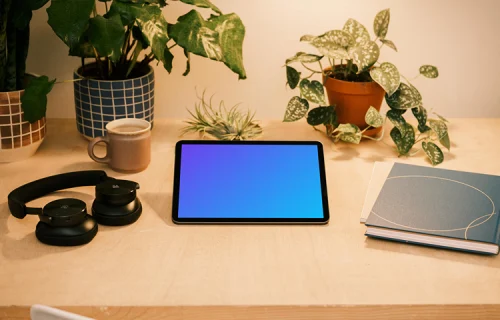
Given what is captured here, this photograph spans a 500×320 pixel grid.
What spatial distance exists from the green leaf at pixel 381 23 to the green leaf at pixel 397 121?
17cm

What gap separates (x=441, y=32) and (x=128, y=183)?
0.88 meters

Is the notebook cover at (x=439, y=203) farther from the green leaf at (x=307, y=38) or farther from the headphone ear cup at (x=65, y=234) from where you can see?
the headphone ear cup at (x=65, y=234)

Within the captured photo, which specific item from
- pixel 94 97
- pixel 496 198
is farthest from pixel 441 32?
pixel 94 97

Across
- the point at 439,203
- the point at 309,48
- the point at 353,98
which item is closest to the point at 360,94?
the point at 353,98

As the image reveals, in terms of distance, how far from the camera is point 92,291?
94 centimetres

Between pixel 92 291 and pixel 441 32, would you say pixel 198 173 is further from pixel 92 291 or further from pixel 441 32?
pixel 441 32

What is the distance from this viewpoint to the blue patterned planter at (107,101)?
1358 millimetres

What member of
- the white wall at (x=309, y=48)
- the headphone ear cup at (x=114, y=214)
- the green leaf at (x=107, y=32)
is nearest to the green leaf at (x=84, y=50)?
the green leaf at (x=107, y=32)

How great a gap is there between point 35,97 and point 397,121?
2.41 feet

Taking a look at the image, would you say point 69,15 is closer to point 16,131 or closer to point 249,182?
point 16,131

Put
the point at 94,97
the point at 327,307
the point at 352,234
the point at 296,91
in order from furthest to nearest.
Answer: the point at 296,91 → the point at 94,97 → the point at 352,234 → the point at 327,307

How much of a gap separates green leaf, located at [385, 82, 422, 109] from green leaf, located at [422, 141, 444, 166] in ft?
0.29

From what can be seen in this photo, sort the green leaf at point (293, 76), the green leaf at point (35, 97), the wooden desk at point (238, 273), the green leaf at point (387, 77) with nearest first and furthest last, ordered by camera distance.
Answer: the wooden desk at point (238, 273)
the green leaf at point (35, 97)
the green leaf at point (387, 77)
the green leaf at point (293, 76)

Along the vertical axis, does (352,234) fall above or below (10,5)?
below
